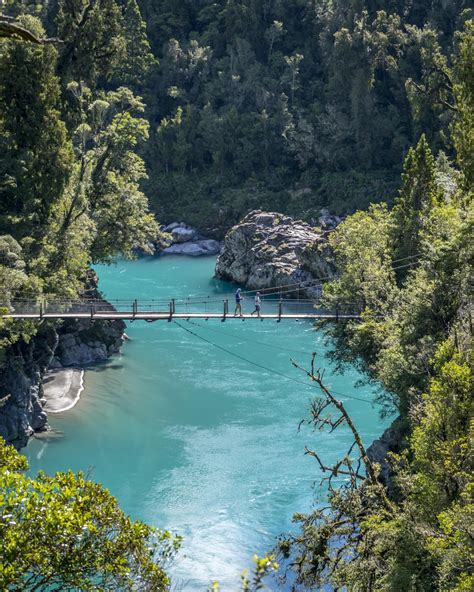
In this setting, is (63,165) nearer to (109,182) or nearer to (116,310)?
(116,310)

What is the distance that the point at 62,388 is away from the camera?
95.1 feet

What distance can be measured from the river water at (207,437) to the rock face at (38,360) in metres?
0.79

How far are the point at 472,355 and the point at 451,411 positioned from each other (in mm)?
1563

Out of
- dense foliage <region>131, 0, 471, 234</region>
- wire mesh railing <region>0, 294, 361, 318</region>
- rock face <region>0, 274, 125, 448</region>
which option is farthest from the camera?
dense foliage <region>131, 0, 471, 234</region>

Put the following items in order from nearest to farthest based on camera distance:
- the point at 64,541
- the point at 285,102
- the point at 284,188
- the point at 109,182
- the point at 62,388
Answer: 1. the point at 64,541
2. the point at 62,388
3. the point at 109,182
4. the point at 284,188
5. the point at 285,102

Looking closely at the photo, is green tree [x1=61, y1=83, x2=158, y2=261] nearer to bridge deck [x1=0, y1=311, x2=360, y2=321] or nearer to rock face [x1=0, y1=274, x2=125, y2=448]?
rock face [x1=0, y1=274, x2=125, y2=448]

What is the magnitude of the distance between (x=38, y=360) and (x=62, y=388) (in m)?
2.13

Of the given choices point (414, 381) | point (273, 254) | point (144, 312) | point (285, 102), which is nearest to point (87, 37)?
point (144, 312)

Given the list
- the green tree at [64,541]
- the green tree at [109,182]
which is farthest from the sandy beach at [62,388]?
the green tree at [64,541]

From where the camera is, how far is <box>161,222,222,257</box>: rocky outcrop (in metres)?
59.2

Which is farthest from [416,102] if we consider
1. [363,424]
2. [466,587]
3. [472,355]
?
[466,587]

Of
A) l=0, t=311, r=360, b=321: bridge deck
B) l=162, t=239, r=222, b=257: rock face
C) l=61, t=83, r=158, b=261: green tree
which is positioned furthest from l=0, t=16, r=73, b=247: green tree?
l=162, t=239, r=222, b=257: rock face

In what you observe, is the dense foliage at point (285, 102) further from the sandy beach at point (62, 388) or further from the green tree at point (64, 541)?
the green tree at point (64, 541)

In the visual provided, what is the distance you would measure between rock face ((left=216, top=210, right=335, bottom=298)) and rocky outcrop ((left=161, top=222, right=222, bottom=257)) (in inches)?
325
